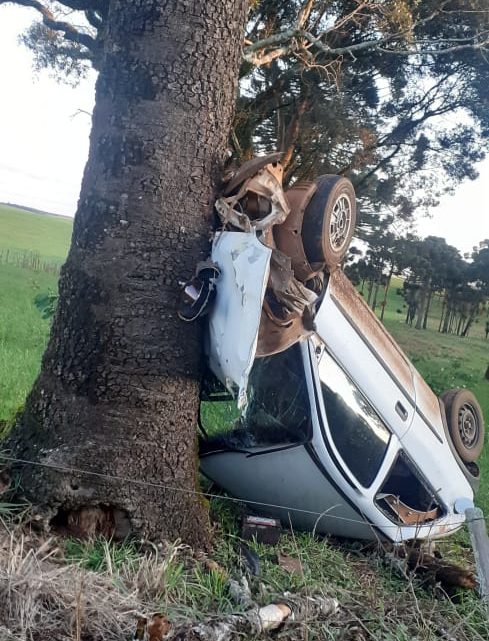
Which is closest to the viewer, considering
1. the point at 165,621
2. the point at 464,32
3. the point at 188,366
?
the point at 165,621

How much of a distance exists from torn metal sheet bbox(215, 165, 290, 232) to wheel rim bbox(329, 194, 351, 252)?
0.30 m

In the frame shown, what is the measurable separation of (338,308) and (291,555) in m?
1.27

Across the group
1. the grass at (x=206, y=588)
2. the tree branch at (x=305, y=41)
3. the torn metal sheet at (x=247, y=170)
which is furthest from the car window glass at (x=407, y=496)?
the tree branch at (x=305, y=41)

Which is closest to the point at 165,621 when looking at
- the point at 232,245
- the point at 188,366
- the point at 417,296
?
the point at 188,366

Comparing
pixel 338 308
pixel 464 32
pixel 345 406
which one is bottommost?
pixel 345 406

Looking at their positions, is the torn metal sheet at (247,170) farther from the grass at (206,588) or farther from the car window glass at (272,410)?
the grass at (206,588)

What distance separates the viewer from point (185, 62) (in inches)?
115

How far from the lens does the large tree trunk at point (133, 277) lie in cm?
287

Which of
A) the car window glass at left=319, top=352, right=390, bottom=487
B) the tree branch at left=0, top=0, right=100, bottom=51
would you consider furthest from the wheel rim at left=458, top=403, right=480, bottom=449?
the tree branch at left=0, top=0, right=100, bottom=51

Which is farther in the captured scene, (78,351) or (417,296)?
(417,296)

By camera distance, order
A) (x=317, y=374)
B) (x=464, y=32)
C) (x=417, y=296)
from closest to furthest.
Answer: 1. (x=317, y=374)
2. (x=464, y=32)
3. (x=417, y=296)

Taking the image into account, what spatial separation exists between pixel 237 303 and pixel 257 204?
1.67 ft

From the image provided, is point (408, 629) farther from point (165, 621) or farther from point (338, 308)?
point (338, 308)

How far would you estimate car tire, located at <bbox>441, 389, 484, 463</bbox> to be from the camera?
428cm
